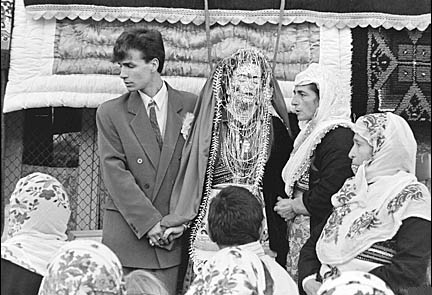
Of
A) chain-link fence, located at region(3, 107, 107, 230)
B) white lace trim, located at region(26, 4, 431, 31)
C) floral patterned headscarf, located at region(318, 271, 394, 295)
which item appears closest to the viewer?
floral patterned headscarf, located at region(318, 271, 394, 295)

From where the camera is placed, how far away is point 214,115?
3109 mm

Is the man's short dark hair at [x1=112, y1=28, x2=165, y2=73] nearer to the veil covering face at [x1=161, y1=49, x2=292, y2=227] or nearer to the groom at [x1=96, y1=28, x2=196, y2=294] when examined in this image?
the groom at [x1=96, y1=28, x2=196, y2=294]

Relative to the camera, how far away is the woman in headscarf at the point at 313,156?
295 cm

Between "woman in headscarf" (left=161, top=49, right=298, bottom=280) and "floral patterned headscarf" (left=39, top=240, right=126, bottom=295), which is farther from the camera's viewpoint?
"woman in headscarf" (left=161, top=49, right=298, bottom=280)

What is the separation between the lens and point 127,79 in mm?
3092

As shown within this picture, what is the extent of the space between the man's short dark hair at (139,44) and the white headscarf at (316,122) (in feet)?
1.76

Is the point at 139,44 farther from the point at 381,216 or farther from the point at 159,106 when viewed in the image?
the point at 381,216

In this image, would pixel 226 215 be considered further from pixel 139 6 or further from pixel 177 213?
pixel 139 6

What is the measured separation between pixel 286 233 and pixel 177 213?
0.44m

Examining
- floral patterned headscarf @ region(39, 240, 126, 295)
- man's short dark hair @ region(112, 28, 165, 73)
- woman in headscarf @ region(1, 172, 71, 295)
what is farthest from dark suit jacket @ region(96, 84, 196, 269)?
floral patterned headscarf @ region(39, 240, 126, 295)

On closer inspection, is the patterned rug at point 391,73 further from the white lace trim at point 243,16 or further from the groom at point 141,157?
the groom at point 141,157

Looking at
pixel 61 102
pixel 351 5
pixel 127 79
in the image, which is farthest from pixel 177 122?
pixel 351 5

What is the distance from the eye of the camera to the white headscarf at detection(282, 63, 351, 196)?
3045 mm

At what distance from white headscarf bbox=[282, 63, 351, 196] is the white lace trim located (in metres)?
0.43
